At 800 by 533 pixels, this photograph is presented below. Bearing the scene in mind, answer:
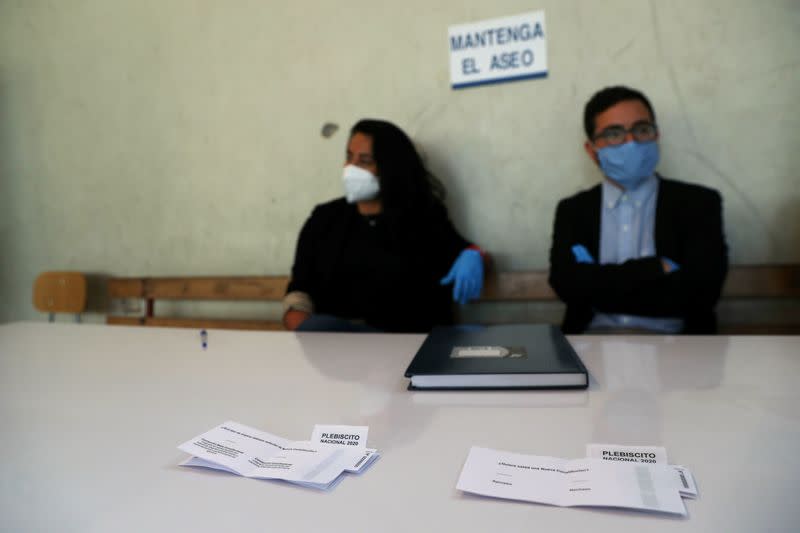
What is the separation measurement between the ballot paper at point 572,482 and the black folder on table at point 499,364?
0.25m

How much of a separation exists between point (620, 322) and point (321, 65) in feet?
5.65

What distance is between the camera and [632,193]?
5.85ft

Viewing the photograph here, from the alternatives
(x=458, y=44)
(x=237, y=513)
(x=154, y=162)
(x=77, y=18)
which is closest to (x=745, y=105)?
(x=458, y=44)

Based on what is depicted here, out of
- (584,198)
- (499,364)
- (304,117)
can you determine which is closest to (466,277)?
(584,198)

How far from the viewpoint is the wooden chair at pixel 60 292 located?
2.97 meters

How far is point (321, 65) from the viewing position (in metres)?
2.46

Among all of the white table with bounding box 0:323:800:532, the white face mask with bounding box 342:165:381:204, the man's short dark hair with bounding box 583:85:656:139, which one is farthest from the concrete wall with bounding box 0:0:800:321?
the white table with bounding box 0:323:800:532

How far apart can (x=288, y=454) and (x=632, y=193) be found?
1.57m

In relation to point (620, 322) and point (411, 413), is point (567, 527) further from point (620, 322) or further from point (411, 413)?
point (620, 322)

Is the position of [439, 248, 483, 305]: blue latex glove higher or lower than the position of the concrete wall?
lower

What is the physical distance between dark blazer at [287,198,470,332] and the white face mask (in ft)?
0.36

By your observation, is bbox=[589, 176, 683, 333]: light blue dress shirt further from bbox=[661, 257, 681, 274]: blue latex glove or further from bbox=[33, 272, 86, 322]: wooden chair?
bbox=[33, 272, 86, 322]: wooden chair

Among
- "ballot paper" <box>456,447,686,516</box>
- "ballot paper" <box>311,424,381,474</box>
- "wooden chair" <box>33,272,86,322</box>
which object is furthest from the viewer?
"wooden chair" <box>33,272,86,322</box>

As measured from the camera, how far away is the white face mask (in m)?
2.00
